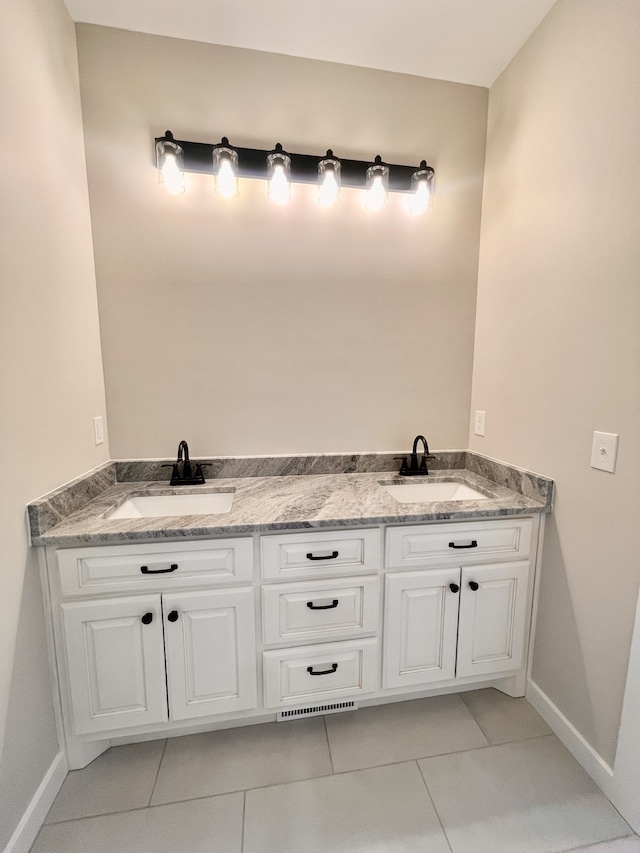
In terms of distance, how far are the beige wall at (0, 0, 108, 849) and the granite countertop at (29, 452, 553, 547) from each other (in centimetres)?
14

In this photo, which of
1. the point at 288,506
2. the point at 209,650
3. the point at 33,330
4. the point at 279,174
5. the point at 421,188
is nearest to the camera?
the point at 33,330

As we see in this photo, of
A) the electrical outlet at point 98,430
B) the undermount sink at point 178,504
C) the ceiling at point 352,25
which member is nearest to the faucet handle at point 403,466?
the undermount sink at point 178,504

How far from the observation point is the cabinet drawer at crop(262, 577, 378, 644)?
1321mm

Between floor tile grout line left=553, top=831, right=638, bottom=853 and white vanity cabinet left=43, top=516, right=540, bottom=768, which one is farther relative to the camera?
white vanity cabinet left=43, top=516, right=540, bottom=768

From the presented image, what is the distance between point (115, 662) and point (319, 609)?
74cm

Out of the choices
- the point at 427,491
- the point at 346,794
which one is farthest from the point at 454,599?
the point at 346,794

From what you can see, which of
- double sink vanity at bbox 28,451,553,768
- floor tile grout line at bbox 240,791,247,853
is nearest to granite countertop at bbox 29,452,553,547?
double sink vanity at bbox 28,451,553,768

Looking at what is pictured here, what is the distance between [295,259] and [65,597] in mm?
1656

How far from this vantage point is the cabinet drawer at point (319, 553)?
1303mm

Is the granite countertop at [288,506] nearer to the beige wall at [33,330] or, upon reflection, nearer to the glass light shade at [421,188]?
the beige wall at [33,330]

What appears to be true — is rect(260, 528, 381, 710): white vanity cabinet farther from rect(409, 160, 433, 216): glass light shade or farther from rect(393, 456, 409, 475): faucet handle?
rect(409, 160, 433, 216): glass light shade

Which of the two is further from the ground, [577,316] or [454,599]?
[577,316]

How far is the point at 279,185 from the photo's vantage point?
1568 millimetres

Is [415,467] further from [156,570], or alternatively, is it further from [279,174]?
[279,174]
